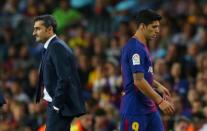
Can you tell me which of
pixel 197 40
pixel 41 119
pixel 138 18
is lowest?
pixel 41 119

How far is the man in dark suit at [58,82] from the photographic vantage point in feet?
28.5

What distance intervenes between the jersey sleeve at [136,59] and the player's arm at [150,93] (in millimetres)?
65

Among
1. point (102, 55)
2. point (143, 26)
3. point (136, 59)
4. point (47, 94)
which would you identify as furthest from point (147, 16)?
point (102, 55)

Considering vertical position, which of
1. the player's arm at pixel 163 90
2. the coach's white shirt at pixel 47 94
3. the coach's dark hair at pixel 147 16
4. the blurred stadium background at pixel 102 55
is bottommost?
the blurred stadium background at pixel 102 55

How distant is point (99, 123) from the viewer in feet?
41.4

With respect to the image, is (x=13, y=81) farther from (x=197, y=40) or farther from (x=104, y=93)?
(x=197, y=40)

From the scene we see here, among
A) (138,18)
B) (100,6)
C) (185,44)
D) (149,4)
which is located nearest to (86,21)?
(100,6)

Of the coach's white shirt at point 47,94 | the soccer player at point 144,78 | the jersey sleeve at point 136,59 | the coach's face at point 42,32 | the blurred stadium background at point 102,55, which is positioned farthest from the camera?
the blurred stadium background at point 102,55

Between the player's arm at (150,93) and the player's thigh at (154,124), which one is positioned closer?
the player's arm at (150,93)

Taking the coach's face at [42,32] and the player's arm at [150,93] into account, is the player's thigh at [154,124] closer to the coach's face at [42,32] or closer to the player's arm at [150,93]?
the player's arm at [150,93]

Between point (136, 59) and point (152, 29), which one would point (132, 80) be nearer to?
point (136, 59)

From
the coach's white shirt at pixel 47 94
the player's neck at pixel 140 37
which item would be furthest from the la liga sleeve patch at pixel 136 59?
the coach's white shirt at pixel 47 94

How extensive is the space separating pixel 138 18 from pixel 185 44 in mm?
6156

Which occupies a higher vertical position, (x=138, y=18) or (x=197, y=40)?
(x=138, y=18)
